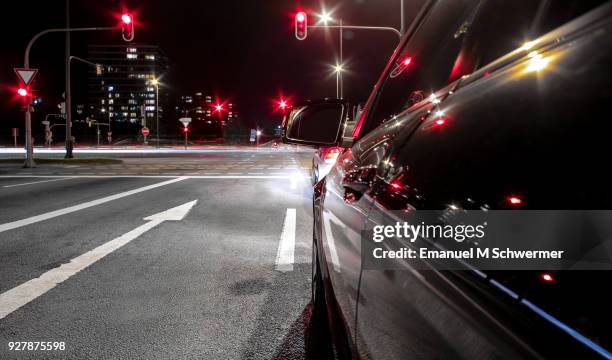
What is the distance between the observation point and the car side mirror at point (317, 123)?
117 inches

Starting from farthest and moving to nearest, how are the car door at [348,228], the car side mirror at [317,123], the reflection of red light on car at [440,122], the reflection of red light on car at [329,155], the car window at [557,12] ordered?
the reflection of red light on car at [329,155], the car side mirror at [317,123], the car door at [348,228], the reflection of red light on car at [440,122], the car window at [557,12]

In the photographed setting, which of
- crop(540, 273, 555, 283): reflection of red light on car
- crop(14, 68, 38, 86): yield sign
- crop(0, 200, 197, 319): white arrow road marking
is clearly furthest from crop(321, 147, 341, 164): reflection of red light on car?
crop(14, 68, 38, 86): yield sign

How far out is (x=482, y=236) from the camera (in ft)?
2.67

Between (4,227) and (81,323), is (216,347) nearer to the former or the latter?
(81,323)

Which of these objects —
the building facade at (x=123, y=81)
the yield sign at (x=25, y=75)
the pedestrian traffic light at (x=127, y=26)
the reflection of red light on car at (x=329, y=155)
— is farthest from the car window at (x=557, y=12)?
the building facade at (x=123, y=81)

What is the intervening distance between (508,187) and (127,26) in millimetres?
20509

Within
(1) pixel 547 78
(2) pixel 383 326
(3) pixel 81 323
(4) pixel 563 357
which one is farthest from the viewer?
(3) pixel 81 323

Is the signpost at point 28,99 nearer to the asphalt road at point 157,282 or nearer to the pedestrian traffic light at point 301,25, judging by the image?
the pedestrian traffic light at point 301,25

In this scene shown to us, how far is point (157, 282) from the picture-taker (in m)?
4.09

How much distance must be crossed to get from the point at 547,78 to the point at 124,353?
2.67 metres

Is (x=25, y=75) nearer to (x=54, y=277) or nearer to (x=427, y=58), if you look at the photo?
(x=54, y=277)

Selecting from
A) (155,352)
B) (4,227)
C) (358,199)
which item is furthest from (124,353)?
(4,227)

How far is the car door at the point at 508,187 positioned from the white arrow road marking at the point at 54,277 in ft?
10.8

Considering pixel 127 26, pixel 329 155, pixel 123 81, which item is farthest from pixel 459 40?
pixel 123 81
